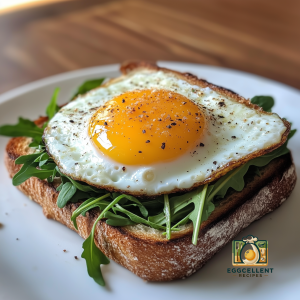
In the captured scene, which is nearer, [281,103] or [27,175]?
[27,175]

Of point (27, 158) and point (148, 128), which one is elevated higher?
point (148, 128)

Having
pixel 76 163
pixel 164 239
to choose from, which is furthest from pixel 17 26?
pixel 164 239

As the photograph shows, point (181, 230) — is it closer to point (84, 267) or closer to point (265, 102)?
point (84, 267)

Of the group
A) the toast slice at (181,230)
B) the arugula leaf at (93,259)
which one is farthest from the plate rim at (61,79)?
the arugula leaf at (93,259)

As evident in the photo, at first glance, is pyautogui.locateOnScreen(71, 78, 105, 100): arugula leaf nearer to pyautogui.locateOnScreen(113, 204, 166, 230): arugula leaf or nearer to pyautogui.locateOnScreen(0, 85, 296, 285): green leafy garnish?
pyautogui.locateOnScreen(0, 85, 296, 285): green leafy garnish

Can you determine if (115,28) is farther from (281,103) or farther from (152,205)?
(152,205)

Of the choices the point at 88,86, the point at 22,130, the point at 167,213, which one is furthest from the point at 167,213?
the point at 88,86
